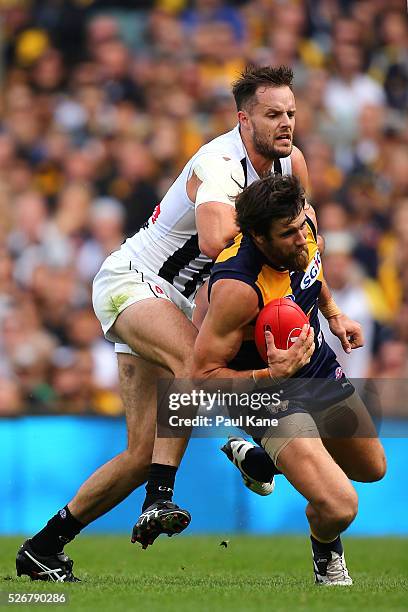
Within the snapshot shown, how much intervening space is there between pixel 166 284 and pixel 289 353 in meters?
1.19

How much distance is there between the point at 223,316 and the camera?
577cm

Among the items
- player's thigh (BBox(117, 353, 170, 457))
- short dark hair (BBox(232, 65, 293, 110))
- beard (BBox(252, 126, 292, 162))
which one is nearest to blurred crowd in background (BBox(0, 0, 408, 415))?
player's thigh (BBox(117, 353, 170, 457))

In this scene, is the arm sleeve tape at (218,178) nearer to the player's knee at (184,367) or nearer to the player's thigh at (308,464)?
the player's knee at (184,367)

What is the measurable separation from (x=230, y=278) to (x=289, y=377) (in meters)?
0.54

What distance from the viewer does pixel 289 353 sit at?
18.7ft

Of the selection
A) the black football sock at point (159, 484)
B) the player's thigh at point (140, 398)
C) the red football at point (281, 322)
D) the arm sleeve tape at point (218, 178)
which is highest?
the arm sleeve tape at point (218, 178)

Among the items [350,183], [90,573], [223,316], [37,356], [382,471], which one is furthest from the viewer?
[350,183]

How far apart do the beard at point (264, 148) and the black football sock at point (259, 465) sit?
4.82 ft

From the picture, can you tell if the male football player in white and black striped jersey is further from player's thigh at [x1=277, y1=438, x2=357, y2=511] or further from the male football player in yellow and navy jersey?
player's thigh at [x1=277, y1=438, x2=357, y2=511]

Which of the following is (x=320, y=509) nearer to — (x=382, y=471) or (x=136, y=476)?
(x=382, y=471)

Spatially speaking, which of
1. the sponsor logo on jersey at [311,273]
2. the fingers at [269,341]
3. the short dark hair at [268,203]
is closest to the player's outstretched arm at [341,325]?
the sponsor logo on jersey at [311,273]

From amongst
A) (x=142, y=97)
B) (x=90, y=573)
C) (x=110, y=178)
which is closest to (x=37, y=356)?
(x=110, y=178)

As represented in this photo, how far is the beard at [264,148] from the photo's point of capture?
20.8 ft

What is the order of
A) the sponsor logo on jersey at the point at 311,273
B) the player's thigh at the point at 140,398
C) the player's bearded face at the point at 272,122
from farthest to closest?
the player's thigh at the point at 140,398 < the player's bearded face at the point at 272,122 < the sponsor logo on jersey at the point at 311,273
